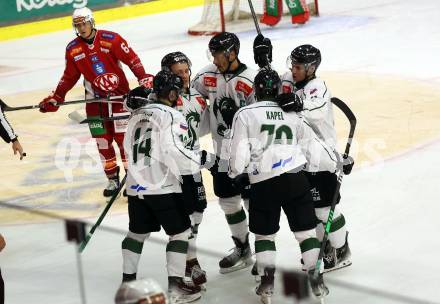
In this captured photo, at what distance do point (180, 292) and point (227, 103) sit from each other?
1.01 meters

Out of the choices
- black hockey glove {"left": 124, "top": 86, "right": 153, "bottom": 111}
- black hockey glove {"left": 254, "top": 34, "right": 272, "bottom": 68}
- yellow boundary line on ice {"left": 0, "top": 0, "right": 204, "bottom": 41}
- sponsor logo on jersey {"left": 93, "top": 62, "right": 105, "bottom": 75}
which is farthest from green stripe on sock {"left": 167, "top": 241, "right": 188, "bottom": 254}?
yellow boundary line on ice {"left": 0, "top": 0, "right": 204, "bottom": 41}

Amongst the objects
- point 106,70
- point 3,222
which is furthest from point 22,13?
point 3,222

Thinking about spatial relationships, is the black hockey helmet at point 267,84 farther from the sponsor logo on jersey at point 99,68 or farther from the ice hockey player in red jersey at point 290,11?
the ice hockey player in red jersey at point 290,11

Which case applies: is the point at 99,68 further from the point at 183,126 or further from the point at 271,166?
the point at 271,166

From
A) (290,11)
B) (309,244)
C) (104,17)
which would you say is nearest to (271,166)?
(309,244)

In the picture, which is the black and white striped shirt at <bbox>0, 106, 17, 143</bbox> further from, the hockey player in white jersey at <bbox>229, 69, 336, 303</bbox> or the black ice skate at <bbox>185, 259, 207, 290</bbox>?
the hockey player in white jersey at <bbox>229, 69, 336, 303</bbox>

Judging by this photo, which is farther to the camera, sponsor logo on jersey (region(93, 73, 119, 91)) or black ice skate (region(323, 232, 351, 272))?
sponsor logo on jersey (region(93, 73, 119, 91))

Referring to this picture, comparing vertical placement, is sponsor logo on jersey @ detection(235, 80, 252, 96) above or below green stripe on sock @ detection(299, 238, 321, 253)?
above

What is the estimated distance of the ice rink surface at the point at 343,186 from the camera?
4.86 m

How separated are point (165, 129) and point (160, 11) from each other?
34.0 ft

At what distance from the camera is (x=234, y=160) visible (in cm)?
448

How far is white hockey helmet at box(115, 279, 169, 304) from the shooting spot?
7.84 ft

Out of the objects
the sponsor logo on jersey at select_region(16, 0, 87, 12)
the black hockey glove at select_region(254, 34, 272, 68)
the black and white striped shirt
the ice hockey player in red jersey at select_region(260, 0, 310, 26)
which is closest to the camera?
the black hockey glove at select_region(254, 34, 272, 68)

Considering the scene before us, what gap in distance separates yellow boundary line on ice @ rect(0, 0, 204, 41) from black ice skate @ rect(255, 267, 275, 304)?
9465 mm
